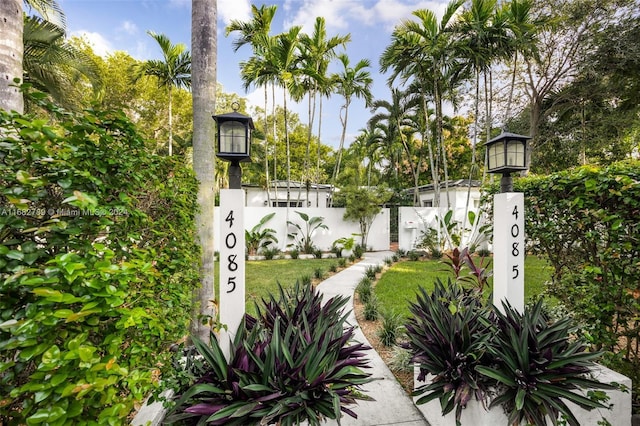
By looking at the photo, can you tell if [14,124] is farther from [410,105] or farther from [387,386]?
[410,105]

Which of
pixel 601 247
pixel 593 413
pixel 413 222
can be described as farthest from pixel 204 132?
pixel 413 222

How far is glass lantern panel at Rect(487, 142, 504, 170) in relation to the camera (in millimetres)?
2971

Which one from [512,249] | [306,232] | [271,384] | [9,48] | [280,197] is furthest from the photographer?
[280,197]

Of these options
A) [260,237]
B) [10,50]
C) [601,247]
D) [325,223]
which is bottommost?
[260,237]

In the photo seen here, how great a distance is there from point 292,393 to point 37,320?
156 cm

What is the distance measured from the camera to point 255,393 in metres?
1.92

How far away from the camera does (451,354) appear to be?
7.63ft

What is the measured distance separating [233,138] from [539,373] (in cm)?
304

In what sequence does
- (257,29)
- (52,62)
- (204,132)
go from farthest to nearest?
(257,29) → (52,62) → (204,132)

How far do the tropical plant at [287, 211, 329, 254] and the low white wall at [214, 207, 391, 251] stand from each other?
12cm

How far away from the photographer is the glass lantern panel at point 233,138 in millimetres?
2467

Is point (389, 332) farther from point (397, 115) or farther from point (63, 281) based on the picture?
point (397, 115)

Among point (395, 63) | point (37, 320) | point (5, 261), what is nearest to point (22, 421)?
point (37, 320)

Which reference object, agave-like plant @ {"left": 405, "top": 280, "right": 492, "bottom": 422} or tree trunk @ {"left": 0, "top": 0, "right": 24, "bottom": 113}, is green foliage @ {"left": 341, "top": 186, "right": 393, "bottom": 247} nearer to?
→ agave-like plant @ {"left": 405, "top": 280, "right": 492, "bottom": 422}
